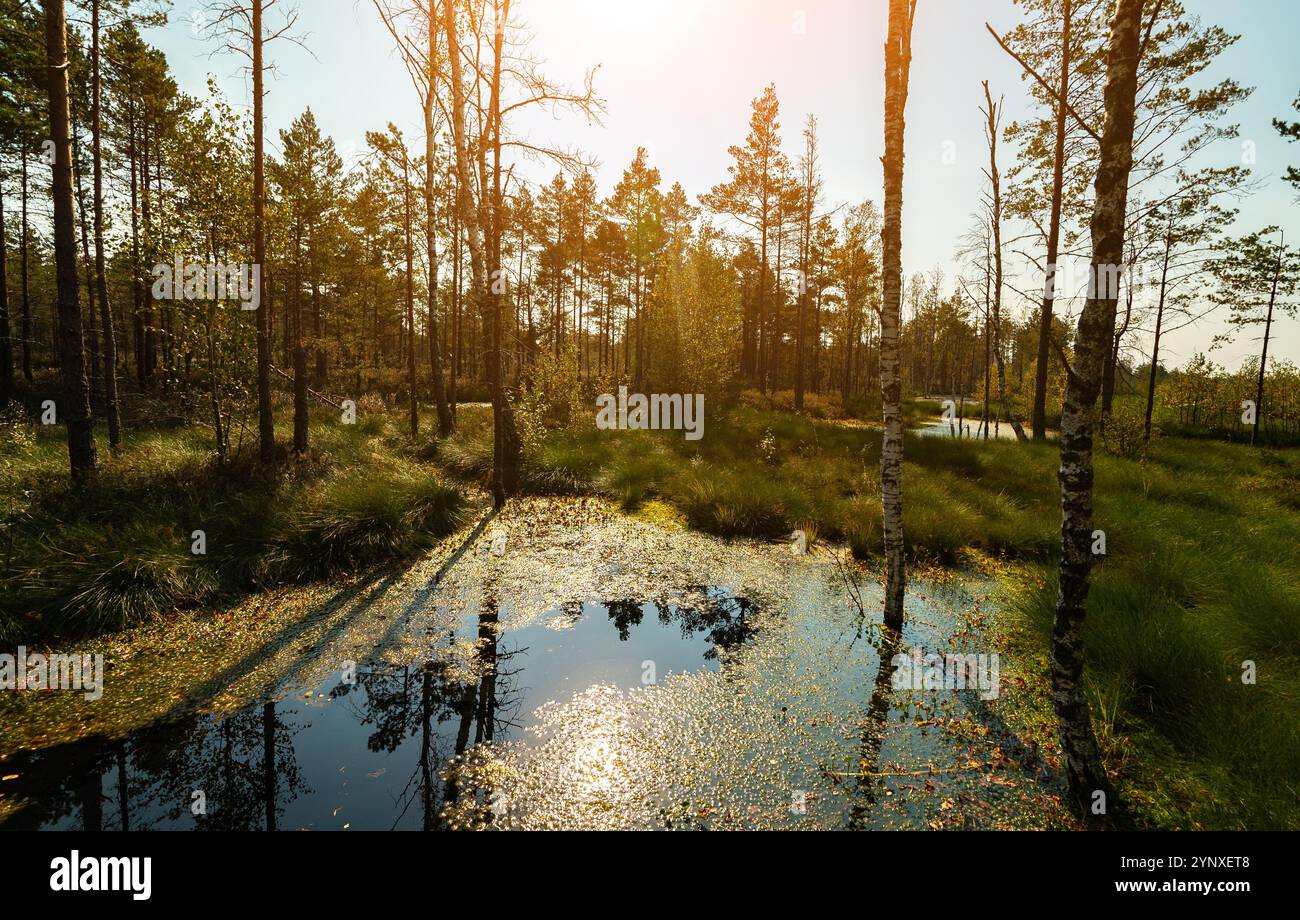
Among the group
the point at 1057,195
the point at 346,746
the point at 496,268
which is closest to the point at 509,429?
the point at 496,268

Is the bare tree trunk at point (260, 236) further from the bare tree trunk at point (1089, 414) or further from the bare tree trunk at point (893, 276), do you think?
the bare tree trunk at point (1089, 414)

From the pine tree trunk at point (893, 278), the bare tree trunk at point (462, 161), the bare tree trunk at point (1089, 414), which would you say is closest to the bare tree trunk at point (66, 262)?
the bare tree trunk at point (462, 161)

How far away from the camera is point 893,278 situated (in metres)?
5.35

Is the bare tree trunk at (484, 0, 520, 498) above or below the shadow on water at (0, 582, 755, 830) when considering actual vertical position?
above

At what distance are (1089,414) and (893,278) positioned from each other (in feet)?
9.45

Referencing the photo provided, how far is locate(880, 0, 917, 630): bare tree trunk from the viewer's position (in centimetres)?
520

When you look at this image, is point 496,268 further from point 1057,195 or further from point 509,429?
point 1057,195

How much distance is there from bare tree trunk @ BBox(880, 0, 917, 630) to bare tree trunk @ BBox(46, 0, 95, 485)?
32.6 ft

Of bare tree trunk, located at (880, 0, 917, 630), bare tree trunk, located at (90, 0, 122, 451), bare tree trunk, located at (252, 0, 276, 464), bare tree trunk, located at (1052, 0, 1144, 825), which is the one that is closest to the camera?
bare tree trunk, located at (1052, 0, 1144, 825)

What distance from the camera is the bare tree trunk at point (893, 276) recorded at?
5.20 metres

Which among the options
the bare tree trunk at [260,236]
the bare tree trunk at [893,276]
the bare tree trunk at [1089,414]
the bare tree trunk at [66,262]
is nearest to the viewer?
the bare tree trunk at [1089,414]

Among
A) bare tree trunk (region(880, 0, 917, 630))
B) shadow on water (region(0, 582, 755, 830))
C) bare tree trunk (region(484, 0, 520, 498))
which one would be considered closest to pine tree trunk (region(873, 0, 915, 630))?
bare tree trunk (region(880, 0, 917, 630))

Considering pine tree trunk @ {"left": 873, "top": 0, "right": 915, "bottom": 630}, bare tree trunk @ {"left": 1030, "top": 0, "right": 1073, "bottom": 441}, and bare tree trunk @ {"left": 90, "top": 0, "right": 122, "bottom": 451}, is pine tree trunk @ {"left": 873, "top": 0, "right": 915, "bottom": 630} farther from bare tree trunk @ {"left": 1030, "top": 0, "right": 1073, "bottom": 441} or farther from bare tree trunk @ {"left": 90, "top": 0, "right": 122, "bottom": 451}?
bare tree trunk @ {"left": 90, "top": 0, "right": 122, "bottom": 451}

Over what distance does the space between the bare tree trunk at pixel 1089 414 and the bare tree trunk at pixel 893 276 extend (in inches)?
81.2
